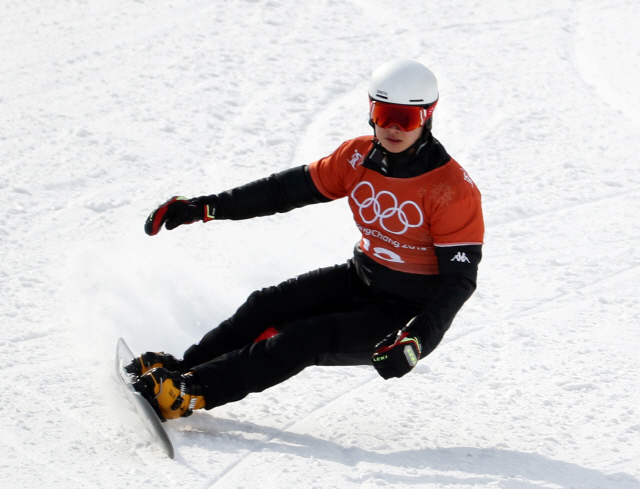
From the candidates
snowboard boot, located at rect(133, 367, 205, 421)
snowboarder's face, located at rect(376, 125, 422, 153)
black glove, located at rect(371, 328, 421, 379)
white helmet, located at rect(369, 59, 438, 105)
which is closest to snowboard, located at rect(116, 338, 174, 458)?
snowboard boot, located at rect(133, 367, 205, 421)

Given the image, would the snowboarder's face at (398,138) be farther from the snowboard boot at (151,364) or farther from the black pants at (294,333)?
the snowboard boot at (151,364)

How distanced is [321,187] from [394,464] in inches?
52.8

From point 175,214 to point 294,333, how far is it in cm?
83

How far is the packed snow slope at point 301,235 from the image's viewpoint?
3.43 meters

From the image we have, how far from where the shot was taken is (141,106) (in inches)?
299

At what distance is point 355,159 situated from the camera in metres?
3.83

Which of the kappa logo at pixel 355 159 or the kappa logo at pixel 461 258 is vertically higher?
the kappa logo at pixel 355 159

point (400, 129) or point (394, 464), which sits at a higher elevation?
point (400, 129)

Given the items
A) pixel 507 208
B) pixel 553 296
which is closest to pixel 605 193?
pixel 507 208

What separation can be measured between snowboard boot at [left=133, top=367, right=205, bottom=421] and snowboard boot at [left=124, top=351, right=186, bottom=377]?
0.15 meters

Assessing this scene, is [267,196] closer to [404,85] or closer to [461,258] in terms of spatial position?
[404,85]

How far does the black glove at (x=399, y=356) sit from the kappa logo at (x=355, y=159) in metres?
0.93

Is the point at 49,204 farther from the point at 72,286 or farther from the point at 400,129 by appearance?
the point at 400,129

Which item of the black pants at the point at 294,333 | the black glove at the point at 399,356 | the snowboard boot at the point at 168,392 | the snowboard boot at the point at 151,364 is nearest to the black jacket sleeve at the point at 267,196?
the black pants at the point at 294,333
